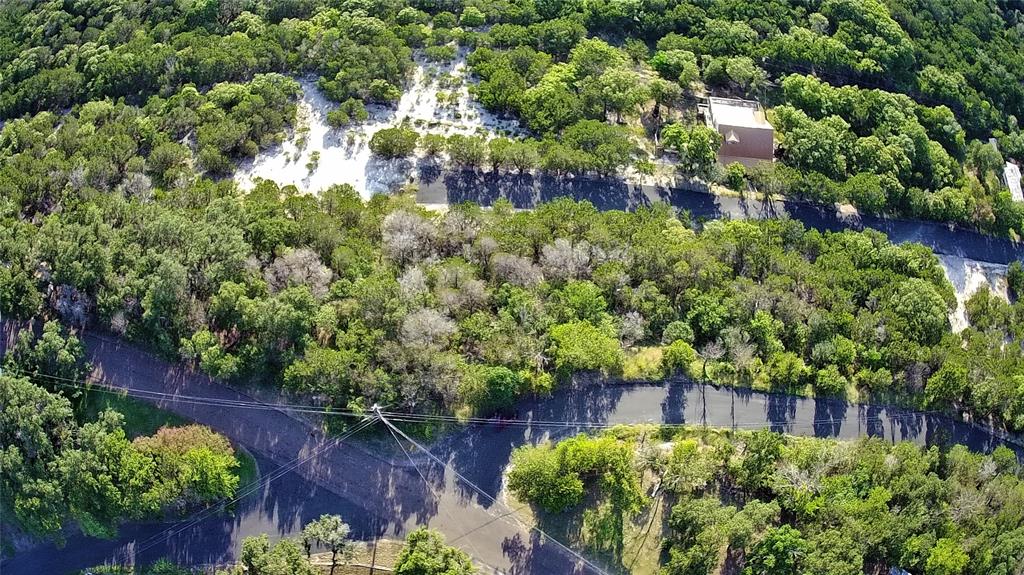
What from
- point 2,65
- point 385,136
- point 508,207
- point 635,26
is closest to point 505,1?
point 635,26

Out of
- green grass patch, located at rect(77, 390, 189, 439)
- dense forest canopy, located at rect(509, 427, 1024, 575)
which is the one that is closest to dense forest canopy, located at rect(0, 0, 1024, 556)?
dense forest canopy, located at rect(509, 427, 1024, 575)

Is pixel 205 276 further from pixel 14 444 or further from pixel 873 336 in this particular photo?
pixel 873 336

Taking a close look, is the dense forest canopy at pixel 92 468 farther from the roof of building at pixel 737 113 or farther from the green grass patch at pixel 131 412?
the roof of building at pixel 737 113

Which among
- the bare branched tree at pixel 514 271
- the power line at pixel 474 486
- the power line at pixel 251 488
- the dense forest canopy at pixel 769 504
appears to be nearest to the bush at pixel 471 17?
the bare branched tree at pixel 514 271

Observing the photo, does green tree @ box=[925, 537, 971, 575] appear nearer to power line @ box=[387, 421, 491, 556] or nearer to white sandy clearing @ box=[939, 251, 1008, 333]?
power line @ box=[387, 421, 491, 556]

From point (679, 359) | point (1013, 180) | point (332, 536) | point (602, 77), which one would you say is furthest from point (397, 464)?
point (1013, 180)

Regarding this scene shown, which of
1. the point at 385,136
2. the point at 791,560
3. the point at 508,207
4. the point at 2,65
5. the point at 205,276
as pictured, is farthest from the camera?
the point at 2,65

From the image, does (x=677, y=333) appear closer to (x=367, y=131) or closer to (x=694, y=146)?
(x=694, y=146)
